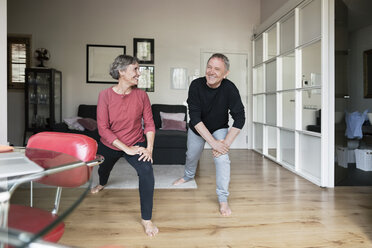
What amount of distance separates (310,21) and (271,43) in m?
1.42

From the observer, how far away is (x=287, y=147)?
4.16m

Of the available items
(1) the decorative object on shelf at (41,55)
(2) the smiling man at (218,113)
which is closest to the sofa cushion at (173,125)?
(2) the smiling man at (218,113)

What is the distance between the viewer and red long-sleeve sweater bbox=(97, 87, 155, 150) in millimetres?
2176

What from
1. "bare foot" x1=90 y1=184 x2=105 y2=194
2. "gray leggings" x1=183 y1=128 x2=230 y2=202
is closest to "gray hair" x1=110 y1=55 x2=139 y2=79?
"gray leggings" x1=183 y1=128 x2=230 y2=202

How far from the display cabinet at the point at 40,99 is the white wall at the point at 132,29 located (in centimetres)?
47

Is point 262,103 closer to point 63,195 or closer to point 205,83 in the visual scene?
point 205,83

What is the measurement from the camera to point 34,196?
46.1 inches

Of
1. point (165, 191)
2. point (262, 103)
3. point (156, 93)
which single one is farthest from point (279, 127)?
point (156, 93)

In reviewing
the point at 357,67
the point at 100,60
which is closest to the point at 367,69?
the point at 357,67

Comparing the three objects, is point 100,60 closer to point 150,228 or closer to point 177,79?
point 177,79

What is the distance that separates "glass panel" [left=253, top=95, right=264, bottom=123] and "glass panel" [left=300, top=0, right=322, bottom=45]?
5.81 ft

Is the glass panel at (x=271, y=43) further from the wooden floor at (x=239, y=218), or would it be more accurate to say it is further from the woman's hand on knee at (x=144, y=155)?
the woman's hand on knee at (x=144, y=155)

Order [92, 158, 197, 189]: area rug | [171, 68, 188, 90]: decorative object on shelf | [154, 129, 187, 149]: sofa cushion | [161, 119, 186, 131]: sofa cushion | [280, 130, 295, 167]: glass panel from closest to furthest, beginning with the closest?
[92, 158, 197, 189]: area rug < [280, 130, 295, 167]: glass panel < [154, 129, 187, 149]: sofa cushion < [161, 119, 186, 131]: sofa cushion < [171, 68, 188, 90]: decorative object on shelf

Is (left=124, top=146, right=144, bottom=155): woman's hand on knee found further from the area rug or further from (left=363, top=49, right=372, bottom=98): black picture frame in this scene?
(left=363, top=49, right=372, bottom=98): black picture frame
